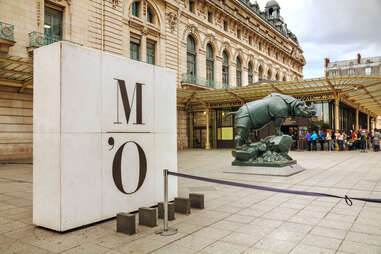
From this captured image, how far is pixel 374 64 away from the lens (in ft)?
276

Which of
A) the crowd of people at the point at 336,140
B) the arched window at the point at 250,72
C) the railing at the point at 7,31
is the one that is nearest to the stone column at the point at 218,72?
the arched window at the point at 250,72

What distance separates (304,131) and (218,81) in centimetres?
1407

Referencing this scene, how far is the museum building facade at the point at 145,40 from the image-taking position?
1747 centimetres

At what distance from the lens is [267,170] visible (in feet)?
32.8

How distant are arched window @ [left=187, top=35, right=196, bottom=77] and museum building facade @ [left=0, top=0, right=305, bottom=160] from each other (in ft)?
0.36

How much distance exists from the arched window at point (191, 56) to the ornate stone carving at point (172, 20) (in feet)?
10.5

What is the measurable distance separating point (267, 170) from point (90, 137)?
22.4ft

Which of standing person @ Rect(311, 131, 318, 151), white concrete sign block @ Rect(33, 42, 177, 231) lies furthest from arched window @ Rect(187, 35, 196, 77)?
white concrete sign block @ Rect(33, 42, 177, 231)

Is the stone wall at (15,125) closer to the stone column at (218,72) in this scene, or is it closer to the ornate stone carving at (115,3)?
the ornate stone carving at (115,3)

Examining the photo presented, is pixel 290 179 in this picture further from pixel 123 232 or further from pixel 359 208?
pixel 123 232

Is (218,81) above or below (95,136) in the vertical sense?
above

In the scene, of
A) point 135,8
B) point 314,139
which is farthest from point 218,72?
point 314,139

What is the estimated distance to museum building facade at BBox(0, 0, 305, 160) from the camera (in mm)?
17469


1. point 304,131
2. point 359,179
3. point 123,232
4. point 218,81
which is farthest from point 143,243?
point 218,81
